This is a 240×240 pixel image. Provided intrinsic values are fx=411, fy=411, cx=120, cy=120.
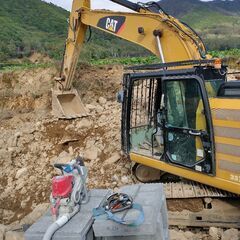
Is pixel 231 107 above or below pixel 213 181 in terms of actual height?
above

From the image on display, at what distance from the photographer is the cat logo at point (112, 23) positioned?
7234 mm

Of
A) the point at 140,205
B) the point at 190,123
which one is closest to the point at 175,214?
the point at 190,123

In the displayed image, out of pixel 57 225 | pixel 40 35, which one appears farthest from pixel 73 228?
pixel 40 35

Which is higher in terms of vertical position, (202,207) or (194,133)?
(194,133)

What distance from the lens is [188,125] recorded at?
17.0 feet

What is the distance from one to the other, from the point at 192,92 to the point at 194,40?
131cm

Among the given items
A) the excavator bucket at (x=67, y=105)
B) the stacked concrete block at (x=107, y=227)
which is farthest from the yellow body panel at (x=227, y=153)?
the excavator bucket at (x=67, y=105)

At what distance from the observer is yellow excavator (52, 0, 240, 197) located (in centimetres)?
483

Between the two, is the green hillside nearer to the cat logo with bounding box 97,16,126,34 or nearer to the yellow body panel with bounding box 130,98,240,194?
the cat logo with bounding box 97,16,126,34

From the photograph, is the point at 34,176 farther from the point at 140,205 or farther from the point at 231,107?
the point at 140,205

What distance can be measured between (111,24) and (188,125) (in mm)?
3119

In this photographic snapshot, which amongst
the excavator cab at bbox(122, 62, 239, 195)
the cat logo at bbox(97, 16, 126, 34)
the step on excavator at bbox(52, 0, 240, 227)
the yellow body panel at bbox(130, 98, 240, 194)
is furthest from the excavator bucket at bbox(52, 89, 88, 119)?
the yellow body panel at bbox(130, 98, 240, 194)

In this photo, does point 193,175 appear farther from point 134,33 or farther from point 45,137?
point 45,137

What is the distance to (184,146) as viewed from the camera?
530 cm
